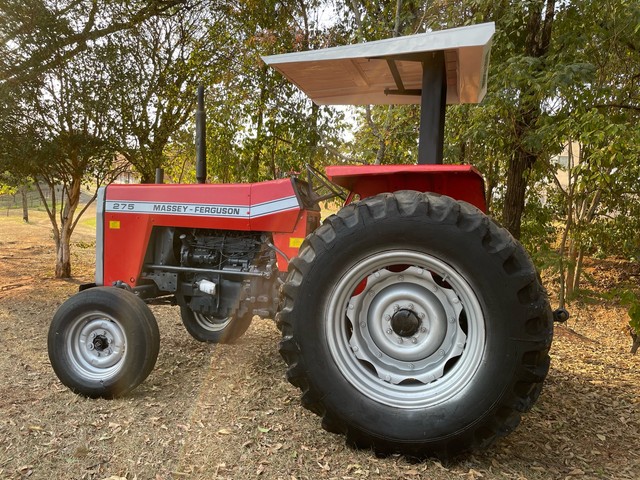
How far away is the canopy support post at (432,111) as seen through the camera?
8.82ft

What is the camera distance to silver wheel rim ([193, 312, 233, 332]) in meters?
4.26

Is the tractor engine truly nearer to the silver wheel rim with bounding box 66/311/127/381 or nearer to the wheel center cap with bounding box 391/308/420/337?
the silver wheel rim with bounding box 66/311/127/381

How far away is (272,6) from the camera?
732 centimetres

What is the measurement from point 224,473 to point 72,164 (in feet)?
19.7

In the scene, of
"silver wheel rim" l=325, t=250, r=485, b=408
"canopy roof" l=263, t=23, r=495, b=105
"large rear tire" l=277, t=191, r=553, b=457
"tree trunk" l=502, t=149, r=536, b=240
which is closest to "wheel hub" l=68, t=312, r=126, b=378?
"large rear tire" l=277, t=191, r=553, b=457

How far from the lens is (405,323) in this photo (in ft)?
7.96

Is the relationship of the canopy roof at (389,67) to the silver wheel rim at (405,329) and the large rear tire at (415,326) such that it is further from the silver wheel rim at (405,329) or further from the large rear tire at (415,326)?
the silver wheel rim at (405,329)

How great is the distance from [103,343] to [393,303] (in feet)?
5.87

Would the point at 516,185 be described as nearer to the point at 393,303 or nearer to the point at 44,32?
the point at 393,303

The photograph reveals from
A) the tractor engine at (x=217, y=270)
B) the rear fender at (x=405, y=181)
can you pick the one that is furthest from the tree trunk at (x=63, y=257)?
the rear fender at (x=405, y=181)

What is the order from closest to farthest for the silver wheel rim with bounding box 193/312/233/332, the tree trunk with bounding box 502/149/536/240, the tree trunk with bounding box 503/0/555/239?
1. the silver wheel rim with bounding box 193/312/233/332
2. the tree trunk with bounding box 503/0/555/239
3. the tree trunk with bounding box 502/149/536/240

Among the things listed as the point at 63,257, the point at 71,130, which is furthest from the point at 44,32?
the point at 63,257

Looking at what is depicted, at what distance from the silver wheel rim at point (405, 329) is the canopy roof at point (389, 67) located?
1.02 metres

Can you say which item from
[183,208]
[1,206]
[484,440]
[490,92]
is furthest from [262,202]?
[1,206]
